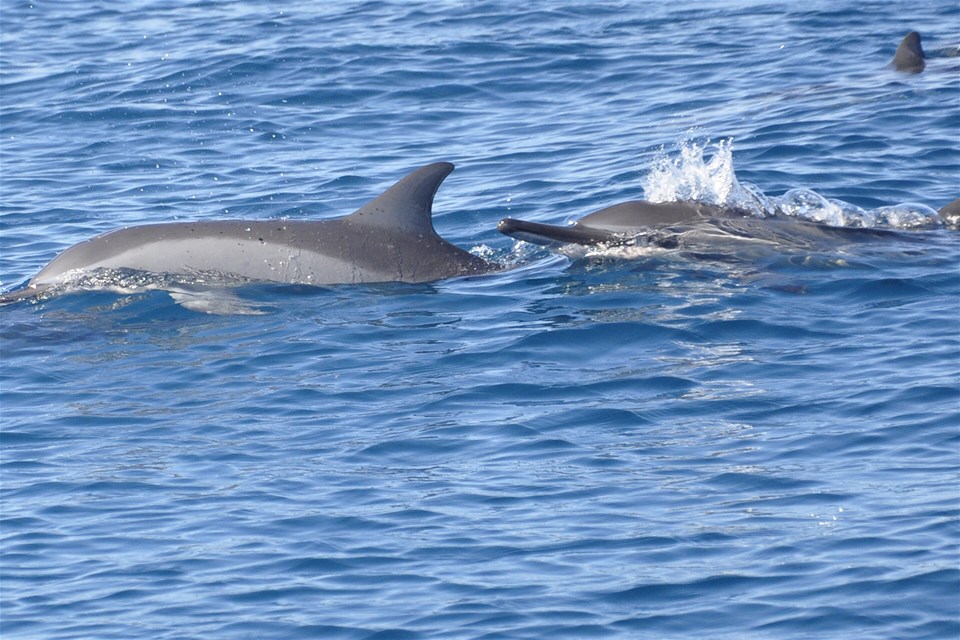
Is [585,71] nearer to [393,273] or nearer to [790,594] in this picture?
[393,273]

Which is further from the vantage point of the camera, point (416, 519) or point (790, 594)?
point (416, 519)

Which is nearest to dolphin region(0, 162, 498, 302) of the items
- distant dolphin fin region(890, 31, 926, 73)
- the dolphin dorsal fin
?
the dolphin dorsal fin

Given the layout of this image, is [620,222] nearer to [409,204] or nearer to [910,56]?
[409,204]

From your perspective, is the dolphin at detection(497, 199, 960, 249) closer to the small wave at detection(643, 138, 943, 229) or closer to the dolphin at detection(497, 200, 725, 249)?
the dolphin at detection(497, 200, 725, 249)

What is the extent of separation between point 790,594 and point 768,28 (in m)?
19.4

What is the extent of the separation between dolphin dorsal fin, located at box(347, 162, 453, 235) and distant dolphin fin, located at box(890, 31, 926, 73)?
1052 cm

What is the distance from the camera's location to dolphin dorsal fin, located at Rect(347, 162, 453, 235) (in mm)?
13484

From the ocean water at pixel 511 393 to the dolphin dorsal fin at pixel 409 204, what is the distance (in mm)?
616

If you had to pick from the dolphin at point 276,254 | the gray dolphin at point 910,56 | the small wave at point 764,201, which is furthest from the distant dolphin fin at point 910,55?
the dolphin at point 276,254

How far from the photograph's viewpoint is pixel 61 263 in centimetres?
1413

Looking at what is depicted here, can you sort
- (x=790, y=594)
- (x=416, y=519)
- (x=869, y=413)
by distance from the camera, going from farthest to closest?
(x=869, y=413) < (x=416, y=519) < (x=790, y=594)

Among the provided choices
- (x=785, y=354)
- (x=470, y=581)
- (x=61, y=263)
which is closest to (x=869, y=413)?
(x=785, y=354)

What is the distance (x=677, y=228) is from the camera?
46.1 ft

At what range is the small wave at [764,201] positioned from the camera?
14.7 metres
